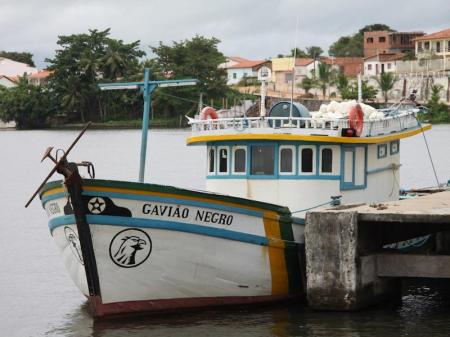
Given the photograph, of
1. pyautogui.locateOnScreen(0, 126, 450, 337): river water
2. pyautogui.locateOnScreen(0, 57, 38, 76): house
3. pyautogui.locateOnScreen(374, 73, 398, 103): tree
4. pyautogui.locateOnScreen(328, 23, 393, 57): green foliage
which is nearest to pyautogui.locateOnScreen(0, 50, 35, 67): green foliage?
pyautogui.locateOnScreen(0, 57, 38, 76): house

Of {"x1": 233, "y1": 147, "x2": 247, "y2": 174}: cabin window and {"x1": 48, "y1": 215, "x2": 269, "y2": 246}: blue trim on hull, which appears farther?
{"x1": 233, "y1": 147, "x2": 247, "y2": 174}: cabin window

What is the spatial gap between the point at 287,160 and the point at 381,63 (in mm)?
113107

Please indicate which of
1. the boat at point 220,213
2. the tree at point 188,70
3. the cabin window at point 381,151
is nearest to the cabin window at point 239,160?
the boat at point 220,213

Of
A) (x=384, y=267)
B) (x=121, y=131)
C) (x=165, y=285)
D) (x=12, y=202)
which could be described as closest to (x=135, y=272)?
(x=165, y=285)

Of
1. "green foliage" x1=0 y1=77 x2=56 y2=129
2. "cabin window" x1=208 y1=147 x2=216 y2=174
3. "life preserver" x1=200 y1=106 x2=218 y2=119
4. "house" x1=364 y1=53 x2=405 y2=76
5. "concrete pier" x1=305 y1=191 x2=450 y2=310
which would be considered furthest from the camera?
"house" x1=364 y1=53 x2=405 y2=76

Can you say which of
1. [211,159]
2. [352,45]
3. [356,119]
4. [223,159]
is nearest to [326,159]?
[356,119]

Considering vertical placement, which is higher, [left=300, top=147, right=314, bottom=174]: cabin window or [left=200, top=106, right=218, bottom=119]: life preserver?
[left=200, top=106, right=218, bottom=119]: life preserver

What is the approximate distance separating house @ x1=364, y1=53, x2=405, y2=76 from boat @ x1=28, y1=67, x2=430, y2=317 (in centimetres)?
10886

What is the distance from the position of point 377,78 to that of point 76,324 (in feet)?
342

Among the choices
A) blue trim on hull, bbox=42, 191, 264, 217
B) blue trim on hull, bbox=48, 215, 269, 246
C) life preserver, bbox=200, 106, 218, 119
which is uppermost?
life preserver, bbox=200, 106, 218, 119

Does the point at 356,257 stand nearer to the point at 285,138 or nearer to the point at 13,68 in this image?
the point at 285,138

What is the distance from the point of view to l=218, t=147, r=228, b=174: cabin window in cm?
2319

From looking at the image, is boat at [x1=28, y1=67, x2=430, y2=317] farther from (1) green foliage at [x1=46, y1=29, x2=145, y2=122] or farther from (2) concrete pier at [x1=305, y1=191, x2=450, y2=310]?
(1) green foliage at [x1=46, y1=29, x2=145, y2=122]

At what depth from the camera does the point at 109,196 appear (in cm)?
1984
